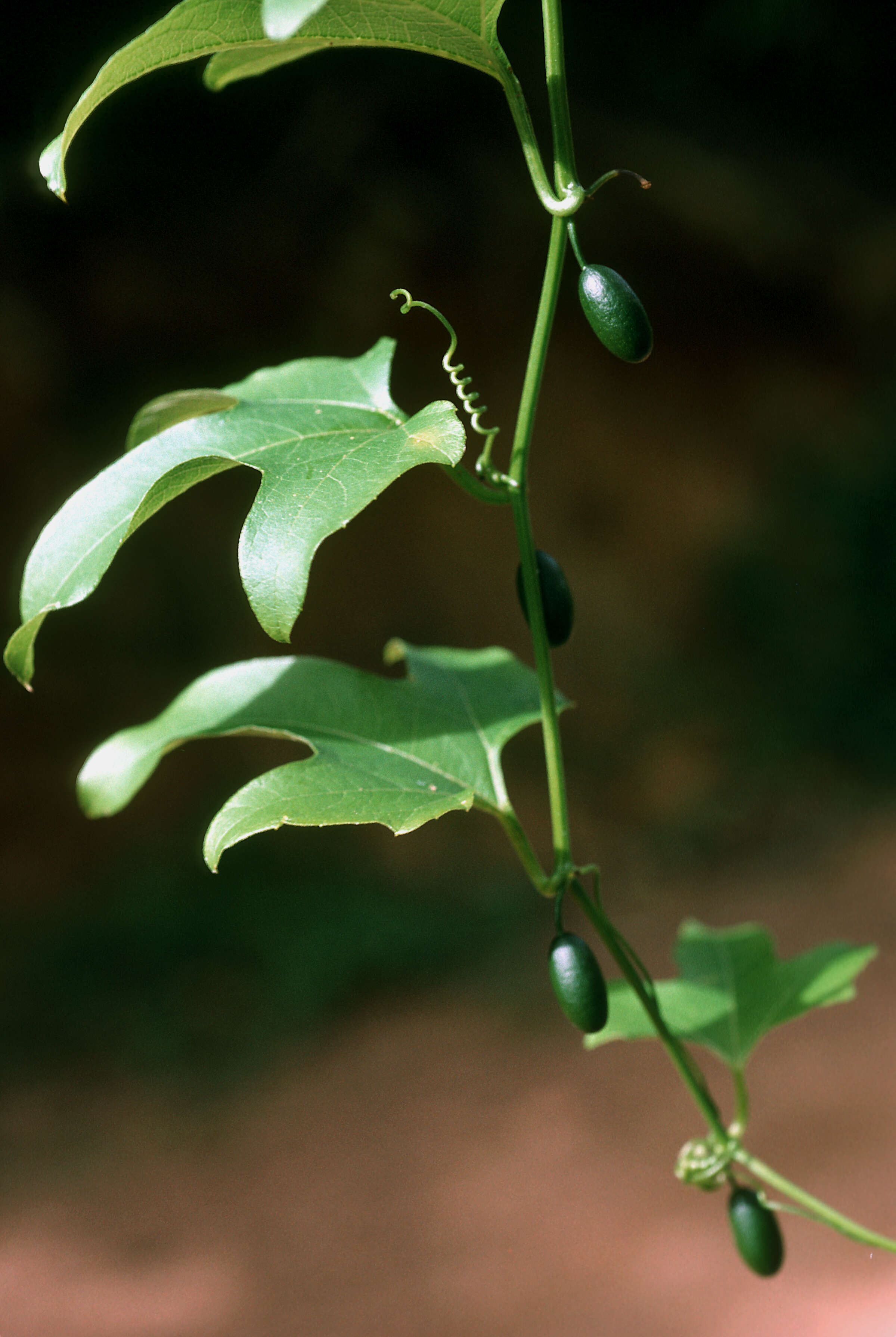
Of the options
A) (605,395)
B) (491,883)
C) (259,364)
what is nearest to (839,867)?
(491,883)

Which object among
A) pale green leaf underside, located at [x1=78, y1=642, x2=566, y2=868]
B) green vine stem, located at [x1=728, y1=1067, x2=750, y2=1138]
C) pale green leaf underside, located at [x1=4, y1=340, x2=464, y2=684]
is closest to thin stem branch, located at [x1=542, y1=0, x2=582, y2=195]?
pale green leaf underside, located at [x1=4, y1=340, x2=464, y2=684]

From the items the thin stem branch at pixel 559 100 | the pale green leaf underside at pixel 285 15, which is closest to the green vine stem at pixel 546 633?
the thin stem branch at pixel 559 100

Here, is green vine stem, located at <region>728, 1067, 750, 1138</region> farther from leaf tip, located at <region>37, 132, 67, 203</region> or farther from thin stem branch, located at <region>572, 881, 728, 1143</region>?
leaf tip, located at <region>37, 132, 67, 203</region>

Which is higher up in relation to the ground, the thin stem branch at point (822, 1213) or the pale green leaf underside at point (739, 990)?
the thin stem branch at point (822, 1213)

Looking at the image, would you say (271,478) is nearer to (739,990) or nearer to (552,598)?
(552,598)

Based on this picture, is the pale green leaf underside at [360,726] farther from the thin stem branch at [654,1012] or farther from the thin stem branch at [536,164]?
the thin stem branch at [536,164]
